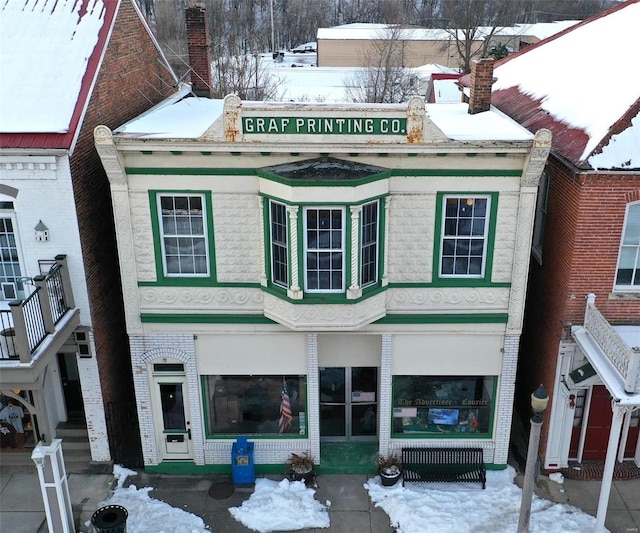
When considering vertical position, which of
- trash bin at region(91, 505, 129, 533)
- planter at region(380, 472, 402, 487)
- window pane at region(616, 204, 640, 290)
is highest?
window pane at region(616, 204, 640, 290)

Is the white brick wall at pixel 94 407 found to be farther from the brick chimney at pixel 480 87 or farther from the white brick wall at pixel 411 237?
the brick chimney at pixel 480 87

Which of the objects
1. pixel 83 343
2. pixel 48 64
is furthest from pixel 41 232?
pixel 48 64

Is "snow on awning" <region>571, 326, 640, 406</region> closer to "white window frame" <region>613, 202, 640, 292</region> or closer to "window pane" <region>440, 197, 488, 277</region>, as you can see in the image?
"white window frame" <region>613, 202, 640, 292</region>

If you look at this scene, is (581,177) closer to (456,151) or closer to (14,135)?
(456,151)

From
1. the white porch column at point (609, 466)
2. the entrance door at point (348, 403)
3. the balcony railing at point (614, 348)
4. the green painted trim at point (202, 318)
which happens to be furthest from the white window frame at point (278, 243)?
the white porch column at point (609, 466)

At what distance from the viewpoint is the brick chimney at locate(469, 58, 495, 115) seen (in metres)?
14.8

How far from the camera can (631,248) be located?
1249cm

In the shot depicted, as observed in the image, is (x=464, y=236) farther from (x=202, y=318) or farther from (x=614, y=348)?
(x=202, y=318)

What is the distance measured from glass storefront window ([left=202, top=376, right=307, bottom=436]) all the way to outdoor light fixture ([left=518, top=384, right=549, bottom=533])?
17.2 ft

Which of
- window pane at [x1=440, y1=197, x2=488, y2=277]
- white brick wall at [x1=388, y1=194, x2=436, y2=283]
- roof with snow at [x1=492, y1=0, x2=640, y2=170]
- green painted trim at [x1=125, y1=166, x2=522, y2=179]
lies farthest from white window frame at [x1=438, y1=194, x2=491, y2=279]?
roof with snow at [x1=492, y1=0, x2=640, y2=170]

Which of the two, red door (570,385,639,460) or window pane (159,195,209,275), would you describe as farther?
red door (570,385,639,460)

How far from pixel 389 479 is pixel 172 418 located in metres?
5.15

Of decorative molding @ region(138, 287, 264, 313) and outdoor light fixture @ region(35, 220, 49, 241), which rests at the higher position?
outdoor light fixture @ region(35, 220, 49, 241)

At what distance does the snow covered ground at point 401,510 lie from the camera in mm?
12398
